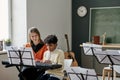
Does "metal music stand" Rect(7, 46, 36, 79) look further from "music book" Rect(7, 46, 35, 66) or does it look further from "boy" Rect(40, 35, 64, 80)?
"boy" Rect(40, 35, 64, 80)

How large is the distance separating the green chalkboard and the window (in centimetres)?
213

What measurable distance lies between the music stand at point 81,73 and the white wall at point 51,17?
96.9 inches

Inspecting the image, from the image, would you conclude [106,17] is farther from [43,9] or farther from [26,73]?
[26,73]

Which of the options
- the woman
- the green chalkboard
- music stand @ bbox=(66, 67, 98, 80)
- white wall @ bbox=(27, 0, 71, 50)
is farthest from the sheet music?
the green chalkboard

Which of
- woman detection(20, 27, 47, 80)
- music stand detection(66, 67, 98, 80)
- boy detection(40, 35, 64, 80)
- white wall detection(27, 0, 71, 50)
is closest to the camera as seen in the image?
music stand detection(66, 67, 98, 80)

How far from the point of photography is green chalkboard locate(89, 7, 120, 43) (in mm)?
6184

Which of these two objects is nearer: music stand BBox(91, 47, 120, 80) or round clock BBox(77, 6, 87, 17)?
music stand BBox(91, 47, 120, 80)

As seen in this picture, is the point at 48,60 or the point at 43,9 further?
the point at 43,9

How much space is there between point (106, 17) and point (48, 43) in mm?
2973

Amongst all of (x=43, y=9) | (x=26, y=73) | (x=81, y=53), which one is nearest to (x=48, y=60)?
(x=26, y=73)

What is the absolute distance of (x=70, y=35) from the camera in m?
6.67

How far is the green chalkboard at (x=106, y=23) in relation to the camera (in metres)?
6.18

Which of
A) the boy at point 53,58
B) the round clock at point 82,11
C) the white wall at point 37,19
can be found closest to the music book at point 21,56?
the boy at point 53,58

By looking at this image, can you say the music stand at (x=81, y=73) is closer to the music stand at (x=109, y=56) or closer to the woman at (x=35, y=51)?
the music stand at (x=109, y=56)
